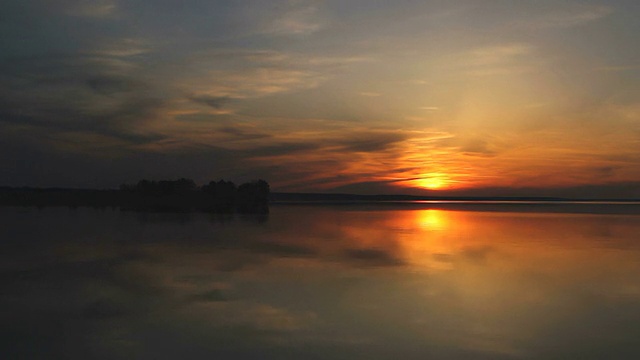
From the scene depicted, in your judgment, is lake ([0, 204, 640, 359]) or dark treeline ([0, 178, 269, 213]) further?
dark treeline ([0, 178, 269, 213])

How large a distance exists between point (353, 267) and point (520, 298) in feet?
15.5

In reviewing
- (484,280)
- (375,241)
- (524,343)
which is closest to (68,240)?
(375,241)

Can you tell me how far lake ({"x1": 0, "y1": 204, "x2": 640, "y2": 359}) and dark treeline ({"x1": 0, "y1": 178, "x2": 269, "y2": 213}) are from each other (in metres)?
37.0

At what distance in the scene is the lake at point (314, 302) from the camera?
24.9ft

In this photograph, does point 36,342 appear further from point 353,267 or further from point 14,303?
point 353,267

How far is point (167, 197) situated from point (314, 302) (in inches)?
1984

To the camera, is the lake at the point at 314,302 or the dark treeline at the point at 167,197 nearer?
the lake at the point at 314,302

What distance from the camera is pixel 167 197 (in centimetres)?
5838

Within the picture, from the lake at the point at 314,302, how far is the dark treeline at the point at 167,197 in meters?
37.0

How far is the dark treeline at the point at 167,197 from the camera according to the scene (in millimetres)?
54781

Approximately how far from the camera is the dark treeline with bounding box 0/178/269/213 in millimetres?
54781

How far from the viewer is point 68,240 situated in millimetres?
20219

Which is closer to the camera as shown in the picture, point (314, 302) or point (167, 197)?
point (314, 302)

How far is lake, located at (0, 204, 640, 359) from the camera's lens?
7582 millimetres
